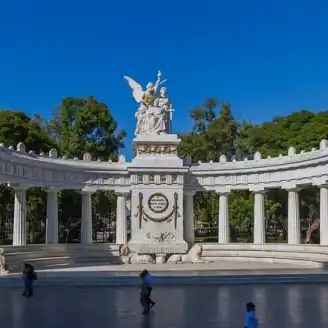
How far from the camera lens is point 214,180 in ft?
181

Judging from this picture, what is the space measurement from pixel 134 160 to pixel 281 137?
Answer: 27796 mm

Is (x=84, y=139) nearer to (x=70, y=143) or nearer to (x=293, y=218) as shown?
(x=70, y=143)

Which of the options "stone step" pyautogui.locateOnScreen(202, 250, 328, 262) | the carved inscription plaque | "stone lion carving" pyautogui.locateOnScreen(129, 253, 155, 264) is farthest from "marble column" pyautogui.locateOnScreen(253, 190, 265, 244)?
"stone lion carving" pyautogui.locateOnScreen(129, 253, 155, 264)

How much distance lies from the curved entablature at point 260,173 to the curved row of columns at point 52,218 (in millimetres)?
7104

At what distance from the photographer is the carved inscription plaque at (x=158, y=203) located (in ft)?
167

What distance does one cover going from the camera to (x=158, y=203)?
51.0m

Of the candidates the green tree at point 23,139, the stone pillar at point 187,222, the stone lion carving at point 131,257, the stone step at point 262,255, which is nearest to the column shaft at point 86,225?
the stone lion carving at point 131,257

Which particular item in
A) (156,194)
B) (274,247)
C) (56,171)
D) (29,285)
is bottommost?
(29,285)

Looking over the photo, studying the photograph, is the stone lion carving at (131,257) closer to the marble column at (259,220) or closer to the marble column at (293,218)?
the marble column at (259,220)

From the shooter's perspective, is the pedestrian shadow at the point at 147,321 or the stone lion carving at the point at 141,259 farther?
the stone lion carving at the point at 141,259

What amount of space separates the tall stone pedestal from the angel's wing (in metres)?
4.38

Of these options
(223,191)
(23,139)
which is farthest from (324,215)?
(23,139)

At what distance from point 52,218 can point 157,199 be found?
371 inches

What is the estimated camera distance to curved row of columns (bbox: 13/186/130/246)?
159ft
